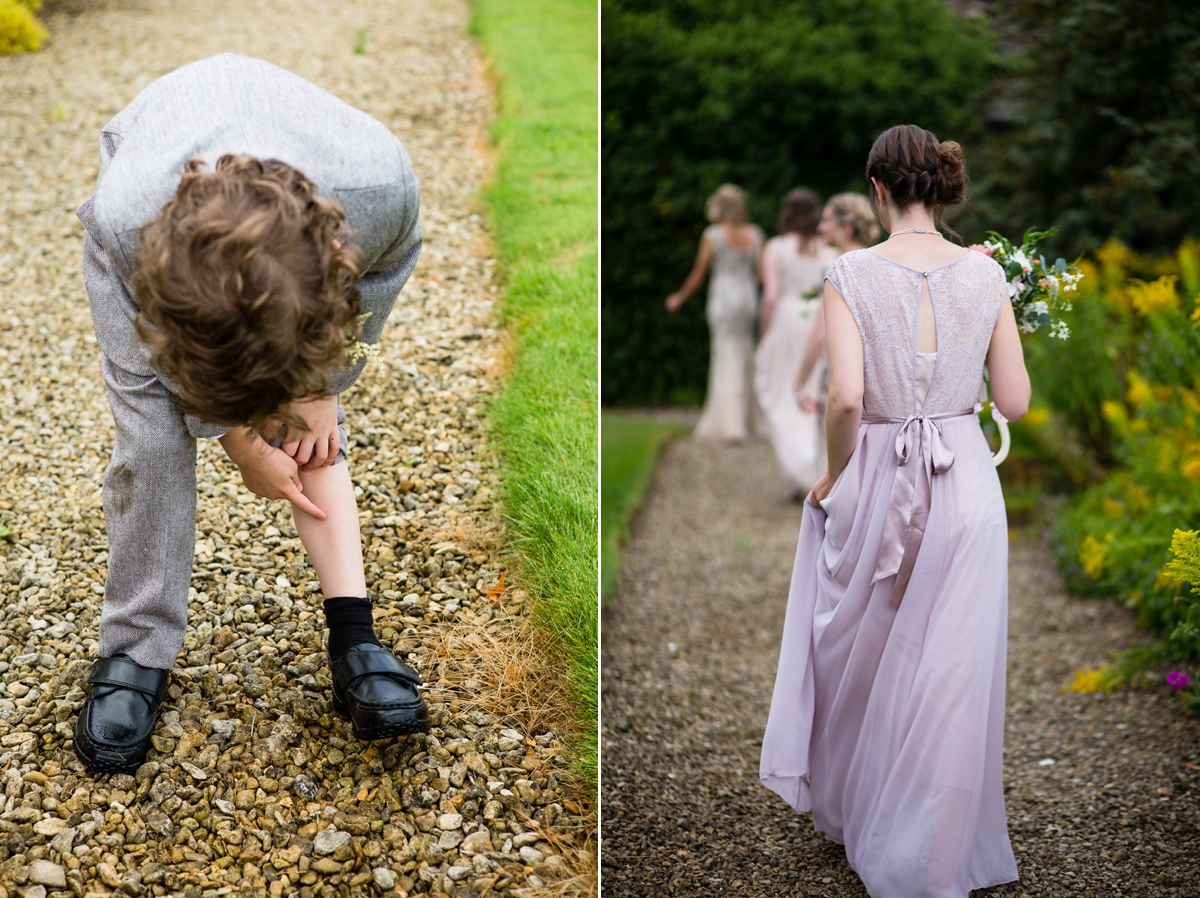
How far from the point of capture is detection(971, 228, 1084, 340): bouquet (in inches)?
107

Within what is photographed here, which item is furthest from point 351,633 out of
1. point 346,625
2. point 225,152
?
point 225,152

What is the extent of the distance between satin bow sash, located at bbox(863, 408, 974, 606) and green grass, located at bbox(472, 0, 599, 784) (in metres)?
0.88

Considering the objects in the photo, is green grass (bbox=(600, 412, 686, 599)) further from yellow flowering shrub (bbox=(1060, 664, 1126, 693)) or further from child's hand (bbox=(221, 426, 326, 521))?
yellow flowering shrub (bbox=(1060, 664, 1126, 693))

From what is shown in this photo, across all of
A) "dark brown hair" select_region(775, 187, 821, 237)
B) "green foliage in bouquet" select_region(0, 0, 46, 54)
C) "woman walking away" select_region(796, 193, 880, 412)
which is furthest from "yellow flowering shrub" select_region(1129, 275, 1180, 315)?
"green foliage in bouquet" select_region(0, 0, 46, 54)

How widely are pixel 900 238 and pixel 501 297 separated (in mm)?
2975

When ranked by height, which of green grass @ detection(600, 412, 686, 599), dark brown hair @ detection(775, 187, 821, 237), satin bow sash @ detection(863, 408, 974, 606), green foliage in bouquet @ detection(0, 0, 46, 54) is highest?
green foliage in bouquet @ detection(0, 0, 46, 54)

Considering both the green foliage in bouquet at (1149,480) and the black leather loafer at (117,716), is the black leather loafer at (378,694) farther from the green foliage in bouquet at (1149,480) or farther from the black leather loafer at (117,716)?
the green foliage in bouquet at (1149,480)

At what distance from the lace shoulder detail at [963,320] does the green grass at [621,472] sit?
1571 millimetres

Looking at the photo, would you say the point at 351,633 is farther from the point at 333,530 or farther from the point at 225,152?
the point at 225,152

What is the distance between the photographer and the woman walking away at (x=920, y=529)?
2.38 metres

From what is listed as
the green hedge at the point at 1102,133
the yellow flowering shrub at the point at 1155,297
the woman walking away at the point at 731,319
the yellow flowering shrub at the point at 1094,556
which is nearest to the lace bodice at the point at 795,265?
the woman walking away at the point at 731,319

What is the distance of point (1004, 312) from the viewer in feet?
8.02

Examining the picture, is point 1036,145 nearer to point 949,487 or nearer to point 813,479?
point 813,479

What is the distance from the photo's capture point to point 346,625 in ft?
8.34
